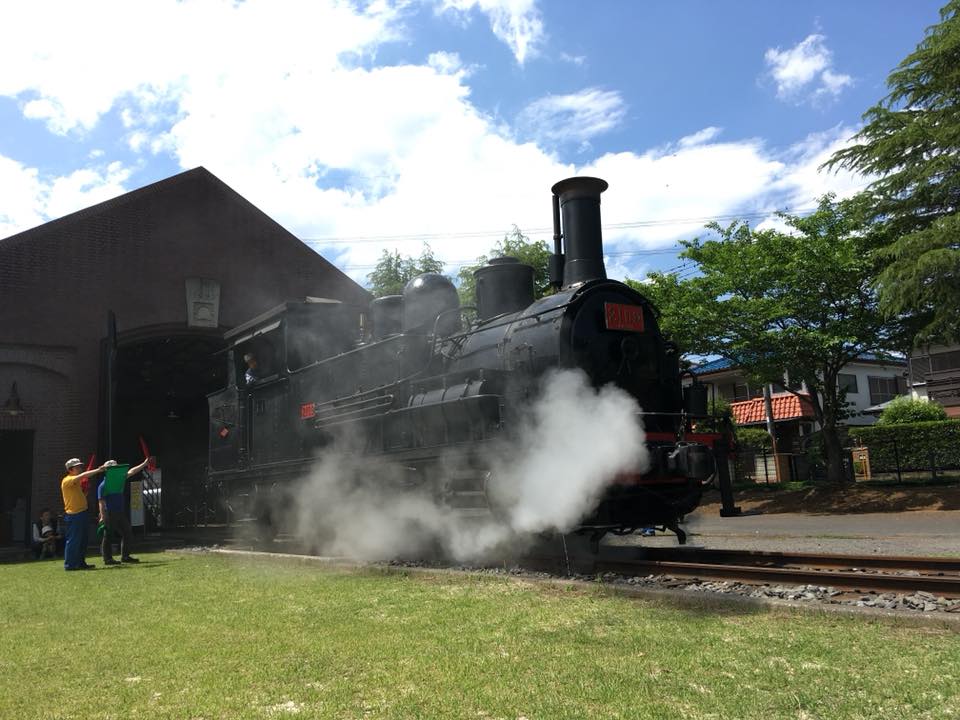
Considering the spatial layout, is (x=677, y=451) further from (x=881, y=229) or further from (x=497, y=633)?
(x=881, y=229)

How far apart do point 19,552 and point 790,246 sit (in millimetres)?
19817

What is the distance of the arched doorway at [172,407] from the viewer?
22.4 metres

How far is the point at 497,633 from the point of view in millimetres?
5324

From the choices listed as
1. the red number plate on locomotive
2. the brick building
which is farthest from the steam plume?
the brick building

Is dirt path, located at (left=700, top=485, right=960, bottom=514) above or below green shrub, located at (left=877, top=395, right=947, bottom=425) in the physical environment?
below

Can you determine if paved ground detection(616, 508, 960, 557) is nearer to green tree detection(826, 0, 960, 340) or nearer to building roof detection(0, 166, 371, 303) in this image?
Answer: green tree detection(826, 0, 960, 340)

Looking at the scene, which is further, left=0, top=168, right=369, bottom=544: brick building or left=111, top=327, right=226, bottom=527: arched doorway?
left=111, top=327, right=226, bottom=527: arched doorway

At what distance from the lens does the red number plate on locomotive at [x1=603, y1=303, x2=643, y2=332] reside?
8797mm

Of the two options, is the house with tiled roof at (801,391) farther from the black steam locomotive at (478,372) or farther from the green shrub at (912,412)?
the black steam locomotive at (478,372)

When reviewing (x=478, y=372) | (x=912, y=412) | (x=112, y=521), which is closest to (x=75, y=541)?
(x=112, y=521)

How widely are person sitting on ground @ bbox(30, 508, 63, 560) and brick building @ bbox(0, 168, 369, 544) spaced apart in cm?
184

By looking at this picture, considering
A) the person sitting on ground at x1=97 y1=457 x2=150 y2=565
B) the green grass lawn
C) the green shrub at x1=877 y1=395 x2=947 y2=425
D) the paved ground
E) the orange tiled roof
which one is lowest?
the paved ground

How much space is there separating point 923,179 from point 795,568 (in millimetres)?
12625

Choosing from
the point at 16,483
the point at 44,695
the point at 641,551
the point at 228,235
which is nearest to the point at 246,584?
the point at 44,695
